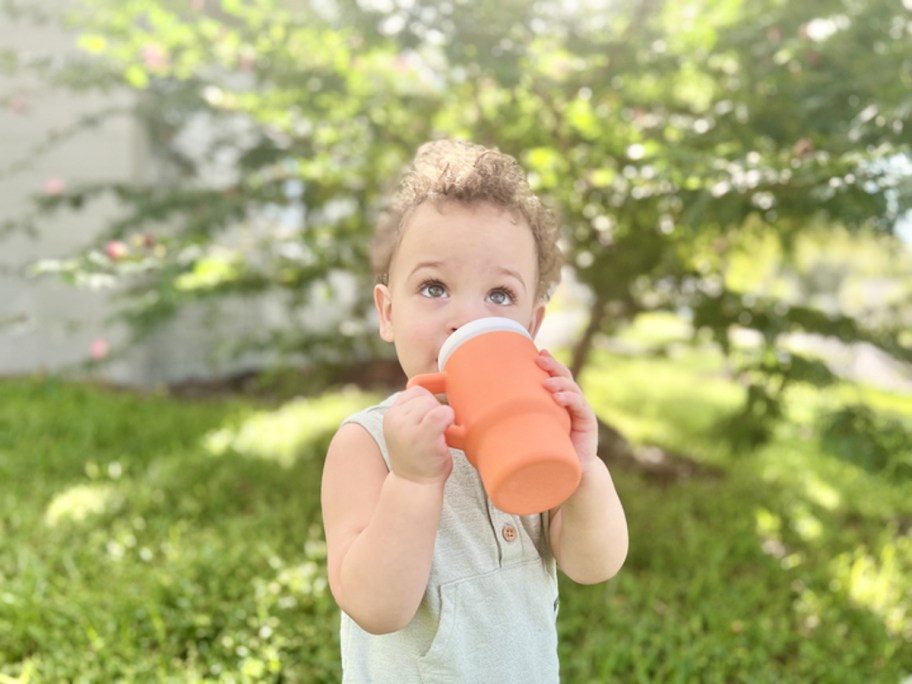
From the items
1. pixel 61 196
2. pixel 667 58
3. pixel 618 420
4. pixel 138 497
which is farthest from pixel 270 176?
pixel 618 420

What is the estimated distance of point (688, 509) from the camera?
389 centimetres

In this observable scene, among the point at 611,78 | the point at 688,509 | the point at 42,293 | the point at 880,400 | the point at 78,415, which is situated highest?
the point at 611,78

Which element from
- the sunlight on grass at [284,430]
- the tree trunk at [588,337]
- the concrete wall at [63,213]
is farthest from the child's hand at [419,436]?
the concrete wall at [63,213]

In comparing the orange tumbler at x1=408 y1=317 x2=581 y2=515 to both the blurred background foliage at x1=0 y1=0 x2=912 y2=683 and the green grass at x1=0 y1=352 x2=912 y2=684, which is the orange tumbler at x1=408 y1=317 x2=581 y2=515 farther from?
the green grass at x1=0 y1=352 x2=912 y2=684

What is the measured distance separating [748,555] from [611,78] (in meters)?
2.11

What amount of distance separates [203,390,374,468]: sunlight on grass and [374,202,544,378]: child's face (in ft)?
10.3

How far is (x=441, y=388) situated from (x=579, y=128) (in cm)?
265

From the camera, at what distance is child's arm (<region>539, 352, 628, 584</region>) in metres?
1.07

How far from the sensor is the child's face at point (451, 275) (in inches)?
43.5

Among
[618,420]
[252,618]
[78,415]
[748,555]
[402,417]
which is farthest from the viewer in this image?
[618,420]

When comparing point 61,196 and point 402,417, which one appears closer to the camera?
point 402,417

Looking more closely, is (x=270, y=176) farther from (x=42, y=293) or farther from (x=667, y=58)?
(x=42, y=293)

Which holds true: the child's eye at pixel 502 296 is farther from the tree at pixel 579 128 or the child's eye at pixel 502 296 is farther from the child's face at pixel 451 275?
the tree at pixel 579 128

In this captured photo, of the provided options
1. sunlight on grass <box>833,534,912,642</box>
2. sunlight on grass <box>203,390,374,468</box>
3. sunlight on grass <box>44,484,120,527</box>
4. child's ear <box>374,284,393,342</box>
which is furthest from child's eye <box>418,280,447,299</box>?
sunlight on grass <box>203,390,374,468</box>
